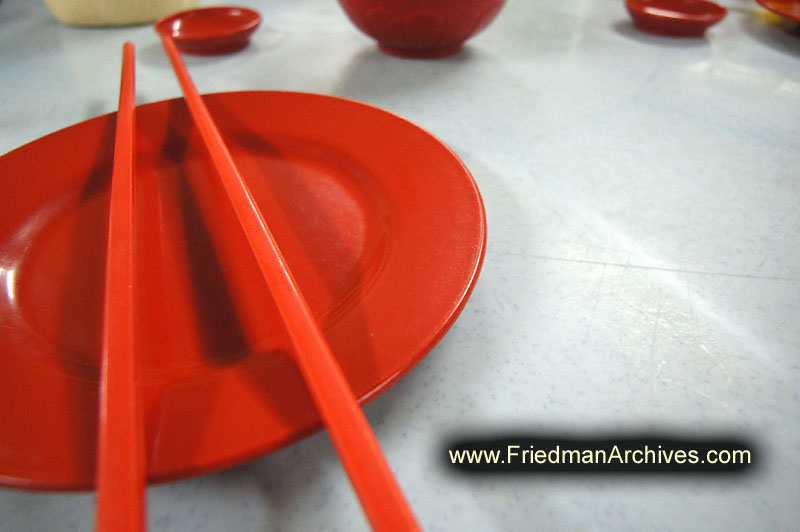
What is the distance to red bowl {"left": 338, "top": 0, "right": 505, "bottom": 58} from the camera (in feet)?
1.65

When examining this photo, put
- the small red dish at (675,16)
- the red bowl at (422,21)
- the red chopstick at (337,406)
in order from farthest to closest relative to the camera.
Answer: the small red dish at (675,16) → the red bowl at (422,21) → the red chopstick at (337,406)

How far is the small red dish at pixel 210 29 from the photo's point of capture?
0.59 metres

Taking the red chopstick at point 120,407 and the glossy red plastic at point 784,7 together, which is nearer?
the red chopstick at point 120,407

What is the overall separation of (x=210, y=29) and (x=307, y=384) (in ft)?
2.23

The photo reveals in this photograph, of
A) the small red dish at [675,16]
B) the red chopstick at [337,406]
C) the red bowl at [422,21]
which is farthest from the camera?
the small red dish at [675,16]

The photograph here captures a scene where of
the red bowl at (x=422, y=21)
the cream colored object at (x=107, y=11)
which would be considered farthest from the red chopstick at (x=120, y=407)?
the cream colored object at (x=107, y=11)

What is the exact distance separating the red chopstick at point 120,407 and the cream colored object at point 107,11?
0.71m

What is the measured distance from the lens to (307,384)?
0.15 m

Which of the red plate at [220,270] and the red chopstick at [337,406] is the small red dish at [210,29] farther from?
the red chopstick at [337,406]

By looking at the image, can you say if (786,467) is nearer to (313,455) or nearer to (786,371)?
(786,371)

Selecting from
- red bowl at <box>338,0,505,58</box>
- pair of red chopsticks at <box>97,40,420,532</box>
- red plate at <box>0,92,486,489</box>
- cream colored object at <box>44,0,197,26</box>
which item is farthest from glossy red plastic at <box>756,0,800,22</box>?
cream colored object at <box>44,0,197,26</box>

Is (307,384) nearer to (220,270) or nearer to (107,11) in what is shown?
(220,270)

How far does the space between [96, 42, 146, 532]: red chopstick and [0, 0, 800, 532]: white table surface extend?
0.07m

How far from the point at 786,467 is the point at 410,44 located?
55cm
